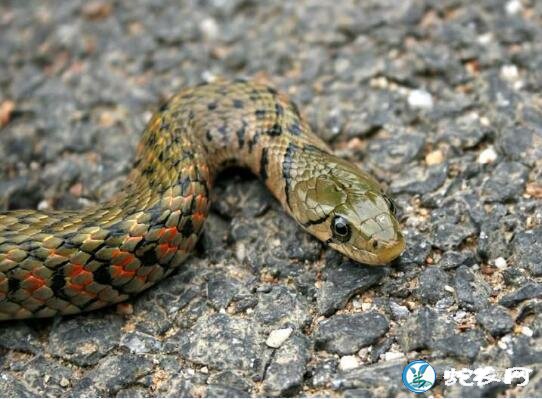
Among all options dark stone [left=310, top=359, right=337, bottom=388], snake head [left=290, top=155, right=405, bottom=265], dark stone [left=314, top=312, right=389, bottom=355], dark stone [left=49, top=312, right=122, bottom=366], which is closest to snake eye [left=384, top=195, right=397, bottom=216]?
snake head [left=290, top=155, right=405, bottom=265]

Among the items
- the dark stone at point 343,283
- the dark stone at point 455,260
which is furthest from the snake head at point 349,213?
the dark stone at point 455,260

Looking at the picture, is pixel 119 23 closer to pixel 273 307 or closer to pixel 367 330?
pixel 273 307

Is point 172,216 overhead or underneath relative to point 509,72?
overhead

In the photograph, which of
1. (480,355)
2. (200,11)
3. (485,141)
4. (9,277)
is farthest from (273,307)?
(200,11)

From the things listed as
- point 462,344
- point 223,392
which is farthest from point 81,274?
point 462,344

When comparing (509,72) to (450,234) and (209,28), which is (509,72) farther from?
(209,28)

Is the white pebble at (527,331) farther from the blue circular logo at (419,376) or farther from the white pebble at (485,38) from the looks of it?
the white pebble at (485,38)

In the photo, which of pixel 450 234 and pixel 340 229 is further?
pixel 450 234
